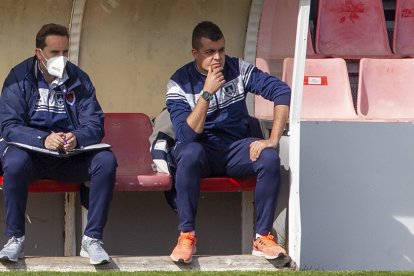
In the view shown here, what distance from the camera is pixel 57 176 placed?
630cm

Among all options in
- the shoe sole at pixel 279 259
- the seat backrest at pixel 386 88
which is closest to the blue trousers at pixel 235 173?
the shoe sole at pixel 279 259

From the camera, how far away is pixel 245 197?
704 centimetres

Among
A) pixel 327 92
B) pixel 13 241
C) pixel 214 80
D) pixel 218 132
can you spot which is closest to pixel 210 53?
pixel 214 80

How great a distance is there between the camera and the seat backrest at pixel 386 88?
26.5 ft

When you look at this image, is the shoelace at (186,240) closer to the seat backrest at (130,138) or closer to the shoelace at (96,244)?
the shoelace at (96,244)

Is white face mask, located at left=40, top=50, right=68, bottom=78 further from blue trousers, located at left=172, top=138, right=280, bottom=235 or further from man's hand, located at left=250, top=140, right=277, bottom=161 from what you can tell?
man's hand, located at left=250, top=140, right=277, bottom=161

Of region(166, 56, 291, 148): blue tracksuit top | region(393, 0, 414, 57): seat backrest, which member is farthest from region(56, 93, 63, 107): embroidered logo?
region(393, 0, 414, 57): seat backrest

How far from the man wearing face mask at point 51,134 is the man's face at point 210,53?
0.67 meters

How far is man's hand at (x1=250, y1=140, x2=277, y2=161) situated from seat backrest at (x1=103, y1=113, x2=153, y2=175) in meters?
0.91

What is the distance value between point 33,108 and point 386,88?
2869 mm

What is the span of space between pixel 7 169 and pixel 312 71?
2.78m

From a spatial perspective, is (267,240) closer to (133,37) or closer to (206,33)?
(206,33)

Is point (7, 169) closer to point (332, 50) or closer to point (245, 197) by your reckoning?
point (245, 197)

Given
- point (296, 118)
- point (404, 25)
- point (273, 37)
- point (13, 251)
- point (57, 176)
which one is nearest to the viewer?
point (13, 251)
